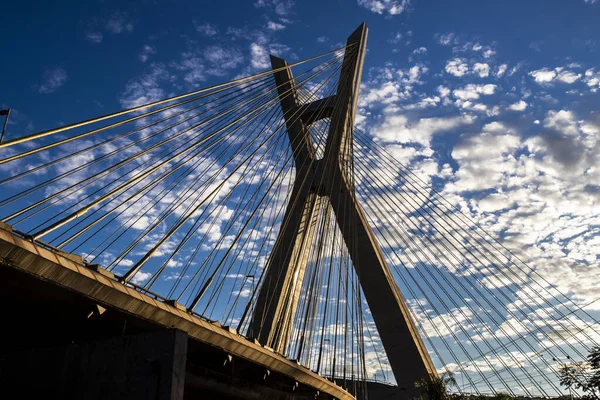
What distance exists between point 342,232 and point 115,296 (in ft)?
53.7

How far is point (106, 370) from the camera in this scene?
10.8 meters

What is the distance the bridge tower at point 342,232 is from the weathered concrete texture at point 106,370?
1059cm

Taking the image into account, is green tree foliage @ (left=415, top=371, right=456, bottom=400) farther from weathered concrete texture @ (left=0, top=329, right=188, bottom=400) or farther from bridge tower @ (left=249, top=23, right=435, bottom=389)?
weathered concrete texture @ (left=0, top=329, right=188, bottom=400)

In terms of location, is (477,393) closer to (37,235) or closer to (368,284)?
(368,284)

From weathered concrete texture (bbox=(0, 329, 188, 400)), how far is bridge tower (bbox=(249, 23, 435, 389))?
34.7 feet

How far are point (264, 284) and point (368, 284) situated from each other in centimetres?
480

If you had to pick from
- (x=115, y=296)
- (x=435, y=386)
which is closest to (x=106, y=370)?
(x=115, y=296)

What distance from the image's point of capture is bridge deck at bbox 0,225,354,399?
917 cm

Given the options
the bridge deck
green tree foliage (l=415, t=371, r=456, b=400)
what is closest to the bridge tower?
green tree foliage (l=415, t=371, r=456, b=400)

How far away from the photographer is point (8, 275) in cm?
966

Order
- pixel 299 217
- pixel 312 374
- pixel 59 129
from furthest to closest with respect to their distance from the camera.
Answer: pixel 299 217
pixel 312 374
pixel 59 129

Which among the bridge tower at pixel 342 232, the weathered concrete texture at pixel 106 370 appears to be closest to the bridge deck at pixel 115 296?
the weathered concrete texture at pixel 106 370

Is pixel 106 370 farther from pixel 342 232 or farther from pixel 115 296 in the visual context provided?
pixel 342 232

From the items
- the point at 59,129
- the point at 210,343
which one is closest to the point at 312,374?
the point at 210,343
